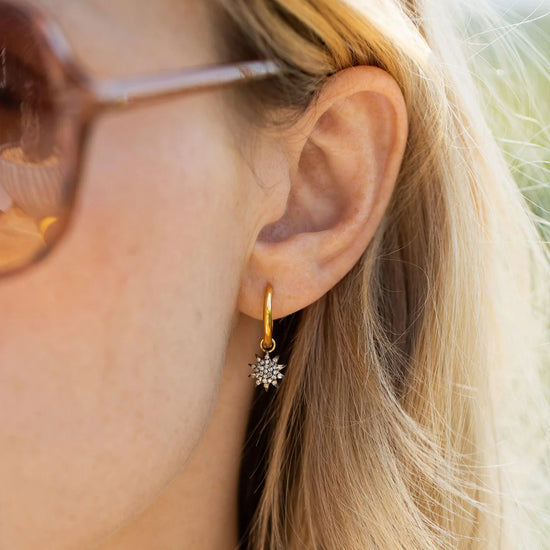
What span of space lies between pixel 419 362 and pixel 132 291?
24.4 inches

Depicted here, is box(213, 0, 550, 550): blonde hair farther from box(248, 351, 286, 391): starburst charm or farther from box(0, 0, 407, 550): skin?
box(0, 0, 407, 550): skin

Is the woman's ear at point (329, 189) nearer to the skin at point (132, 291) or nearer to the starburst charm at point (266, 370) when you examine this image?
the skin at point (132, 291)

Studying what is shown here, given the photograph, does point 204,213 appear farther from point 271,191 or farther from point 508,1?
point 508,1

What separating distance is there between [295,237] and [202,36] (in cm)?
33

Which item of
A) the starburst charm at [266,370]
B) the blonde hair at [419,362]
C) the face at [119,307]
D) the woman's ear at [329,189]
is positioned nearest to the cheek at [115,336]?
the face at [119,307]

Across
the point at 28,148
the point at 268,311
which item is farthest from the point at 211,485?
the point at 28,148

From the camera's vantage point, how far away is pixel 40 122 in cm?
84

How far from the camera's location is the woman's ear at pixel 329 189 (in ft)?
3.66

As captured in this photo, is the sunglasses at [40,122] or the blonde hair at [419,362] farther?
the blonde hair at [419,362]

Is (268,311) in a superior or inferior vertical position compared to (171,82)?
inferior

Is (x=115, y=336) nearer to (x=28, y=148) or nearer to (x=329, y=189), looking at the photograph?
(x=28, y=148)

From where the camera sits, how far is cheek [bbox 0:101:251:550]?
89 centimetres

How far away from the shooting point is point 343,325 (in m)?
1.31

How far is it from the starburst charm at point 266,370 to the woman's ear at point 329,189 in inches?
4.5
